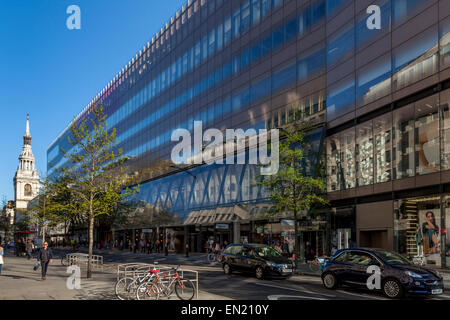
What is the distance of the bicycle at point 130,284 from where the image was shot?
1280 cm

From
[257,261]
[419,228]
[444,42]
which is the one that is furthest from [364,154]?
[257,261]

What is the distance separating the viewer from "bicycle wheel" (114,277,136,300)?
1315 centimetres

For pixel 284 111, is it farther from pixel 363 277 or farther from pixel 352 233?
pixel 363 277

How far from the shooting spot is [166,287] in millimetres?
13000

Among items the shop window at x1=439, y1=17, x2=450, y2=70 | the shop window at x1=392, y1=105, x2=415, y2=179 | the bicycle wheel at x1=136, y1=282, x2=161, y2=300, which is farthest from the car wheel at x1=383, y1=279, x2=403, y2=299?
the shop window at x1=439, y1=17, x2=450, y2=70

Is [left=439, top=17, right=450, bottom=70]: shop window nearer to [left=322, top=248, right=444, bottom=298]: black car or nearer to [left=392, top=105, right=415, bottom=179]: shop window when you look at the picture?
[left=392, top=105, right=415, bottom=179]: shop window

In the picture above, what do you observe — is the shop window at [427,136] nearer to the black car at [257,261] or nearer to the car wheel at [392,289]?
the black car at [257,261]

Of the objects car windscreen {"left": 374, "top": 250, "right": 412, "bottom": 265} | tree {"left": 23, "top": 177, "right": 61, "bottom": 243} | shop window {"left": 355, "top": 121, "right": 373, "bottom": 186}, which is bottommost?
car windscreen {"left": 374, "top": 250, "right": 412, "bottom": 265}

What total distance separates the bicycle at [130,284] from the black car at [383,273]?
7045 mm

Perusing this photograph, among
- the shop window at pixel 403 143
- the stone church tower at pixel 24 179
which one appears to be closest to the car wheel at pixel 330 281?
the shop window at pixel 403 143

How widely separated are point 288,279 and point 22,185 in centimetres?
18828

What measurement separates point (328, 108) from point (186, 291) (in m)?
23.6

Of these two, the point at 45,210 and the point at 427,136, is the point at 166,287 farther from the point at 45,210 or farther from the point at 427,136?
the point at 45,210
